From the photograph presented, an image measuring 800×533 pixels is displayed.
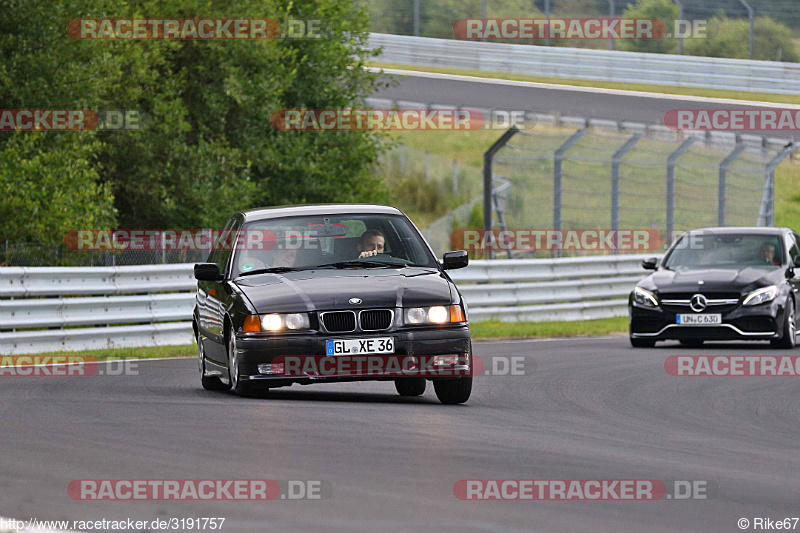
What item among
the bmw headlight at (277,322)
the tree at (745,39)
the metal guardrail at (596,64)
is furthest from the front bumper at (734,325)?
the metal guardrail at (596,64)

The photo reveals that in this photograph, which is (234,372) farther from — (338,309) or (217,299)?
(338,309)

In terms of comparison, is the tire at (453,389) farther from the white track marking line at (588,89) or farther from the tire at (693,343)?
the white track marking line at (588,89)

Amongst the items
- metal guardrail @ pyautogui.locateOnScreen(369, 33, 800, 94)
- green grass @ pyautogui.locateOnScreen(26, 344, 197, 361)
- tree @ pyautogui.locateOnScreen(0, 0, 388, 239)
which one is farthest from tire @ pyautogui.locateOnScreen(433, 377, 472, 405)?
metal guardrail @ pyautogui.locateOnScreen(369, 33, 800, 94)

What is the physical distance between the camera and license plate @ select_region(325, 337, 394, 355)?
10.2 m

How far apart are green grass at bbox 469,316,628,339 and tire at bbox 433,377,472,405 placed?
9.60 m

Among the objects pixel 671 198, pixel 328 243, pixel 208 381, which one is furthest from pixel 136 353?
pixel 671 198

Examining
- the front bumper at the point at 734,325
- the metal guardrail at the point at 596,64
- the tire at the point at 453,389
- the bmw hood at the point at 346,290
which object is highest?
the metal guardrail at the point at 596,64

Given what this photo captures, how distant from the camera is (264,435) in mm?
8547

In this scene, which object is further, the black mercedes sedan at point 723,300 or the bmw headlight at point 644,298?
the bmw headlight at point 644,298

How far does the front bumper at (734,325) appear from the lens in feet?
56.6

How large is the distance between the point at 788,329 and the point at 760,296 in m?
0.58

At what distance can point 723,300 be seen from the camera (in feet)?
56.8

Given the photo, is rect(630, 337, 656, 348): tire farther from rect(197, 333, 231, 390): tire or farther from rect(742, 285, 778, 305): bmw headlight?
rect(197, 333, 231, 390): tire

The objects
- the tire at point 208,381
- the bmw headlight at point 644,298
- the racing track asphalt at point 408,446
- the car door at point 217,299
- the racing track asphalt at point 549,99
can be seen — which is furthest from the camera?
the racing track asphalt at point 549,99
